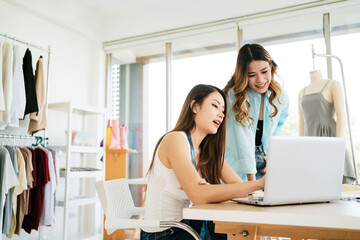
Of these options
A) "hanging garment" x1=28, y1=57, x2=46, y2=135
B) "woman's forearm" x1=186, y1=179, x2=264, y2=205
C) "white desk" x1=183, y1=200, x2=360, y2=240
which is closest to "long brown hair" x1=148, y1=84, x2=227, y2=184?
"woman's forearm" x1=186, y1=179, x2=264, y2=205

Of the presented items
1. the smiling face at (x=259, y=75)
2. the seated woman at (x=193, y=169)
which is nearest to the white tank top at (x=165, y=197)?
the seated woman at (x=193, y=169)

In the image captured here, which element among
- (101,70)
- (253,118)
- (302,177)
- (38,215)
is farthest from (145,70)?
(302,177)

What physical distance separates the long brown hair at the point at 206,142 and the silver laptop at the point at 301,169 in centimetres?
44

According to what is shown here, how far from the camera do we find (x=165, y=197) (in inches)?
51.5

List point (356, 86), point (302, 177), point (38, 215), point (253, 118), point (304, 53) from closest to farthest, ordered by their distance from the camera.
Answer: point (302, 177) < point (253, 118) < point (38, 215) < point (356, 86) < point (304, 53)

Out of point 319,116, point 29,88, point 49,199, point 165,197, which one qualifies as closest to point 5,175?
point 49,199

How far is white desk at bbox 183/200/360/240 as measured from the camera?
756mm

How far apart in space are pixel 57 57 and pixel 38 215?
6.32ft

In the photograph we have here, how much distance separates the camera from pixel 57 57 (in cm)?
399

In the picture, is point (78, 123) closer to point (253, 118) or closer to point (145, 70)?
point (145, 70)

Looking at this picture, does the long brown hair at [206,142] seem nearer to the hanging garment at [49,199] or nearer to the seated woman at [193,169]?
the seated woman at [193,169]

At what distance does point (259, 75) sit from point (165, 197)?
30.7 inches

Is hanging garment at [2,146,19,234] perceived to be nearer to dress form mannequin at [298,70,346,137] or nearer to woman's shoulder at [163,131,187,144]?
woman's shoulder at [163,131,187,144]

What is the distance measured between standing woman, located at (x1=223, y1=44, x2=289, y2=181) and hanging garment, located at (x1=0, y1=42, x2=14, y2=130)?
192 centimetres
